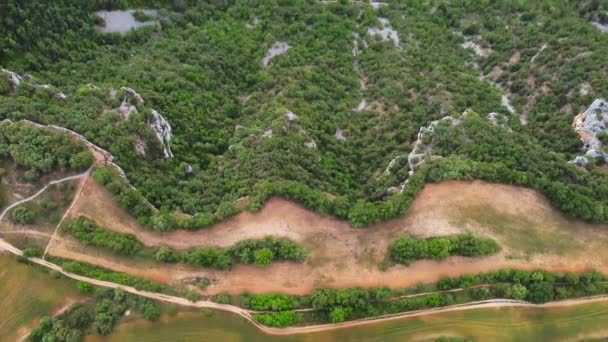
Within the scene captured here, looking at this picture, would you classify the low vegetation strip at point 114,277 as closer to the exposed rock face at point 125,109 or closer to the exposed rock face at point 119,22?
the exposed rock face at point 125,109

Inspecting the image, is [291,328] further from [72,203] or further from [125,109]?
[125,109]

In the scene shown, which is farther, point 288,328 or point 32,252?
point 32,252

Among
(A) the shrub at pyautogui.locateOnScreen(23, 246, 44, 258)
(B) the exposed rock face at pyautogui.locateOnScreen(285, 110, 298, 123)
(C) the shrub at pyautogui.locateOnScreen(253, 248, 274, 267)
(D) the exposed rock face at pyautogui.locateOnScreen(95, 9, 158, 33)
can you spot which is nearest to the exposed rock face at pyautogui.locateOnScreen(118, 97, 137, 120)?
(A) the shrub at pyautogui.locateOnScreen(23, 246, 44, 258)

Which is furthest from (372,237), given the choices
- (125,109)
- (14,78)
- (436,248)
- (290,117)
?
(14,78)

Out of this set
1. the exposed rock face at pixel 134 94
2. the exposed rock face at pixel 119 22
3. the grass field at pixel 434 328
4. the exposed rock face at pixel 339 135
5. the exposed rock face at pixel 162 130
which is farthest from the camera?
the exposed rock face at pixel 119 22

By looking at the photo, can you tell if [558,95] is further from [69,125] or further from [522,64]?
[69,125]

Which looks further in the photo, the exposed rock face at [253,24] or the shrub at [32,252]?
the exposed rock face at [253,24]

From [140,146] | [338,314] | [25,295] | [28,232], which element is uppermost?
[140,146]

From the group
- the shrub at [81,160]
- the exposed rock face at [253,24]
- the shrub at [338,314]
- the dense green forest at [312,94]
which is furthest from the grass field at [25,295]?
the exposed rock face at [253,24]
